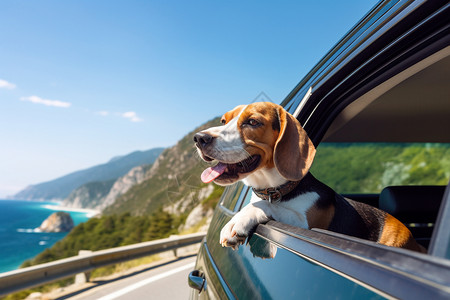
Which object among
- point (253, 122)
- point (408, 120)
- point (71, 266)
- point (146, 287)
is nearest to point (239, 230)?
point (253, 122)

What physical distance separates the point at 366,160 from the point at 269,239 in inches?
1495

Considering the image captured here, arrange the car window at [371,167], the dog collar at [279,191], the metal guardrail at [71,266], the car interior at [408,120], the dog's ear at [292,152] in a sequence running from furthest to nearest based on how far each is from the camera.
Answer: the car window at [371,167], the metal guardrail at [71,266], the car interior at [408,120], the dog collar at [279,191], the dog's ear at [292,152]

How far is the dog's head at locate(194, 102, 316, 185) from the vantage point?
74.8 inches

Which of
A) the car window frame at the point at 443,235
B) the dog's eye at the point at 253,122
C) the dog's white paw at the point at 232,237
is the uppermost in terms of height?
the dog's eye at the point at 253,122

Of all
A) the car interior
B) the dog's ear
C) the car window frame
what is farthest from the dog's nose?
the car window frame

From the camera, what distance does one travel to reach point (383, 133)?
3.85 meters

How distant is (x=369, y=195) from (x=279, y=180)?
2.41 m

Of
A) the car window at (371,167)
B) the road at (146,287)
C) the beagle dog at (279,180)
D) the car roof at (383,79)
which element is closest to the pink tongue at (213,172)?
the beagle dog at (279,180)

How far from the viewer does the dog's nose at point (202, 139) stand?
1.96m

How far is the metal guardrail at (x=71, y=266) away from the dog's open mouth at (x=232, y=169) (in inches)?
184

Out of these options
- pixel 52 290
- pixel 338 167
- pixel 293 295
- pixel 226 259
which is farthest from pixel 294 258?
pixel 338 167

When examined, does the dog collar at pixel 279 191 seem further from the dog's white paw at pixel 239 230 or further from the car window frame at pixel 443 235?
the car window frame at pixel 443 235

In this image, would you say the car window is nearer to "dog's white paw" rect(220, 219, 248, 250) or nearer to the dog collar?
the dog collar

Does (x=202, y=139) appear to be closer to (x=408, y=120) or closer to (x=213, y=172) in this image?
(x=213, y=172)
